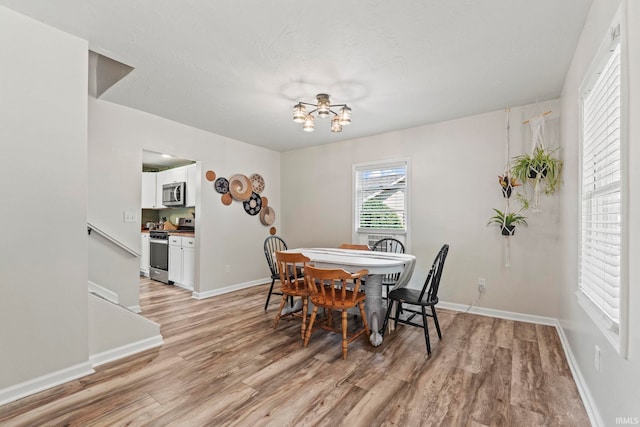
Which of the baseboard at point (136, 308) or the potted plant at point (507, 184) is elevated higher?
the potted plant at point (507, 184)

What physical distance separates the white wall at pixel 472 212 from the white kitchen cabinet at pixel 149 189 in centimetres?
417

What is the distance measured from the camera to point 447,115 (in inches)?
141

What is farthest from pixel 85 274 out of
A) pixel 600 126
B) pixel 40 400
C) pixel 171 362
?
pixel 600 126

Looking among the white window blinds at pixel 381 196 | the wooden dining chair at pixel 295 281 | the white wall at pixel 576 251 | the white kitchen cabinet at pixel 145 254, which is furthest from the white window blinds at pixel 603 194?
the white kitchen cabinet at pixel 145 254

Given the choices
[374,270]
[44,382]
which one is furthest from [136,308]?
[374,270]

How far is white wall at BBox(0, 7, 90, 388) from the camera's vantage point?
1823mm

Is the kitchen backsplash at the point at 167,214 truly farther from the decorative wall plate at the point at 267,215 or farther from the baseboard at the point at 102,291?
the baseboard at the point at 102,291

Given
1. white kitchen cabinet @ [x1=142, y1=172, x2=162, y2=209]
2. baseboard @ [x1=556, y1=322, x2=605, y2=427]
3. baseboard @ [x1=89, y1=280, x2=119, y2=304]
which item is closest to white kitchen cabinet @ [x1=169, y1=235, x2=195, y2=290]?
baseboard @ [x1=89, y1=280, x2=119, y2=304]

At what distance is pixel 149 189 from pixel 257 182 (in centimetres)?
263

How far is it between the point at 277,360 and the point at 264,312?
4.04 feet

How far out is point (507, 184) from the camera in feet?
10.8

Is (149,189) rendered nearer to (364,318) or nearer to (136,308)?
(136,308)

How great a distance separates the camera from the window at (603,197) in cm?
138

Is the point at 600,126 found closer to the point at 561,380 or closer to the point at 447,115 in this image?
the point at 561,380
